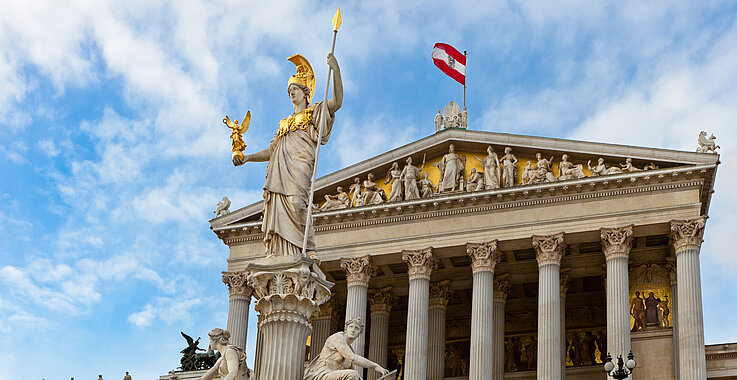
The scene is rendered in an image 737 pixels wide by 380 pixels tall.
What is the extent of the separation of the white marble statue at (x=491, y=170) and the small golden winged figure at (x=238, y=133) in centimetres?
2795

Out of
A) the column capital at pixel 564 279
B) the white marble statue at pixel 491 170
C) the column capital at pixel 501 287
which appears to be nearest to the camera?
the white marble statue at pixel 491 170

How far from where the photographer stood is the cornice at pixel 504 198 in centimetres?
3788

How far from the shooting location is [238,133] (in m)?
13.0

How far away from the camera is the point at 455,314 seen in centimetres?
4719

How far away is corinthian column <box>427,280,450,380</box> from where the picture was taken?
41.4 metres

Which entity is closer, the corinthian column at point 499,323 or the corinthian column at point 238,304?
the corinthian column at point 499,323

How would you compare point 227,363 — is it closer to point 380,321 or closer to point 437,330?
point 437,330

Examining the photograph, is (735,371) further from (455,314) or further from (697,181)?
(455,314)

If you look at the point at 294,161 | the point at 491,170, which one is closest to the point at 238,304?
the point at 491,170

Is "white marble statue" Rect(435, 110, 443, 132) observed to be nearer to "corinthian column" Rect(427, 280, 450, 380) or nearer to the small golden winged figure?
"corinthian column" Rect(427, 280, 450, 380)

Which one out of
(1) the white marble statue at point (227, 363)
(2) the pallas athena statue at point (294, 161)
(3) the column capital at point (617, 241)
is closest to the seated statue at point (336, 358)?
(1) the white marble statue at point (227, 363)

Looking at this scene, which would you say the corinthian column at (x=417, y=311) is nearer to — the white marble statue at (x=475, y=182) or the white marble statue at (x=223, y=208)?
the white marble statue at (x=475, y=182)

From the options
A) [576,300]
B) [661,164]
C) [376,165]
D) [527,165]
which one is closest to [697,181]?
[661,164]

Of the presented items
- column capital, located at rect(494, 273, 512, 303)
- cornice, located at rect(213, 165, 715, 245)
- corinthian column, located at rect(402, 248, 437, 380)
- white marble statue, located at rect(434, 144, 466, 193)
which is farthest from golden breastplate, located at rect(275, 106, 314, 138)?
column capital, located at rect(494, 273, 512, 303)
